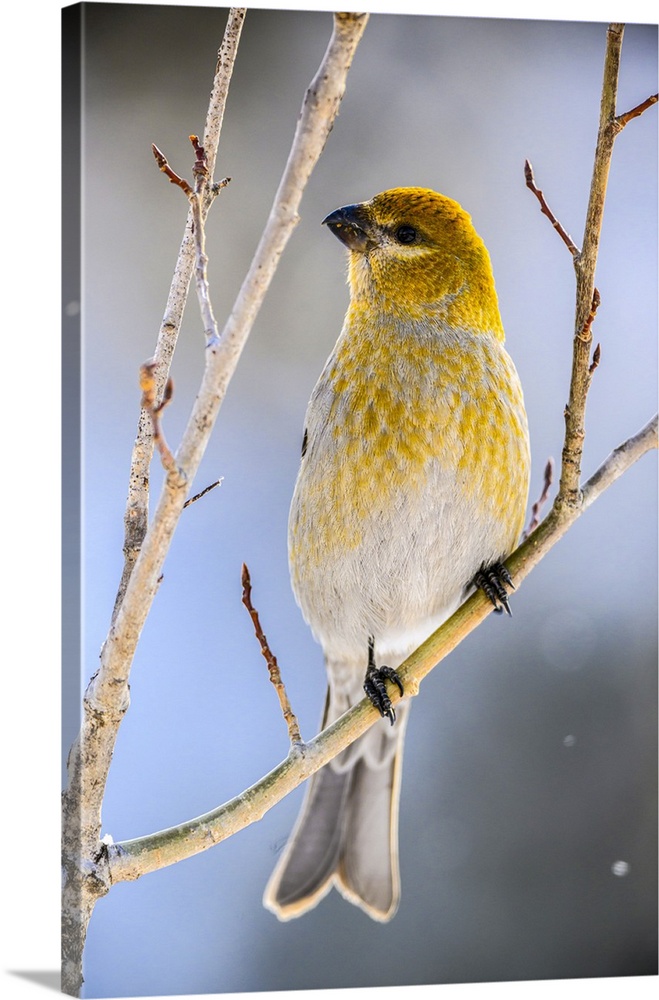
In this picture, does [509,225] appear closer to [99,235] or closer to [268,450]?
[268,450]

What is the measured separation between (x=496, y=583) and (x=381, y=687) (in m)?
0.33

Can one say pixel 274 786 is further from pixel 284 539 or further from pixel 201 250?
pixel 201 250

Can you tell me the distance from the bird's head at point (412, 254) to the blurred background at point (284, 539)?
3.4 inches

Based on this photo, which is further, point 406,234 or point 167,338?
point 406,234

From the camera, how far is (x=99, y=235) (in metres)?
2.30

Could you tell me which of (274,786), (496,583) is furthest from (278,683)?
(496,583)

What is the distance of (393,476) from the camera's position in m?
2.32

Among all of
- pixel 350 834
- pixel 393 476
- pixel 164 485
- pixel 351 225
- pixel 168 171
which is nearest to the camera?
pixel 164 485

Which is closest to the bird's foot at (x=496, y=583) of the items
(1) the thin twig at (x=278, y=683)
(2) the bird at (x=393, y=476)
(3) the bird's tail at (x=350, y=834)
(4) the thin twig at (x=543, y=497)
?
(2) the bird at (x=393, y=476)

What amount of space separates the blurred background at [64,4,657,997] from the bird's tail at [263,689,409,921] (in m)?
Answer: 0.04

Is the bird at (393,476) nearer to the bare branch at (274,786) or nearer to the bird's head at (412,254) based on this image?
the bird's head at (412,254)

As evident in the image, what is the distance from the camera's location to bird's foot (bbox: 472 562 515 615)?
2.39 m

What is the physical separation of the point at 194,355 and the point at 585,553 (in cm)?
109

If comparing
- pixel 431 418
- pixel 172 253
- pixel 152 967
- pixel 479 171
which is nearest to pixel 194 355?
pixel 172 253
